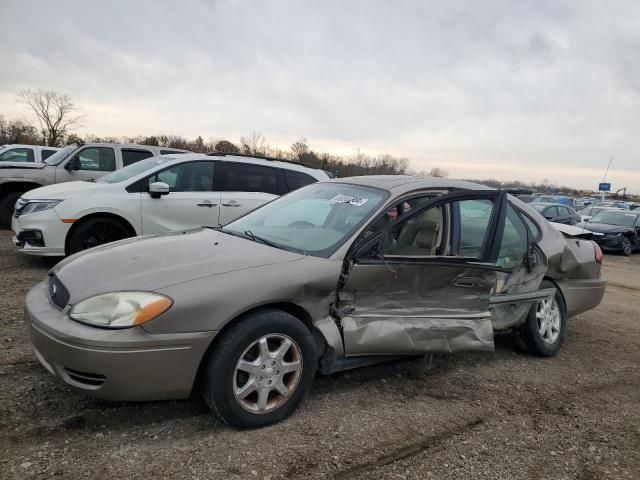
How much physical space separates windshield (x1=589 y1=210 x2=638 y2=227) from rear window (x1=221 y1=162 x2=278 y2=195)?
14.9m

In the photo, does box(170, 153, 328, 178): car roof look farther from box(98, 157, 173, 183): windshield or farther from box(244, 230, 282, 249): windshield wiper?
box(244, 230, 282, 249): windshield wiper

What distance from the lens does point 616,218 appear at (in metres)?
18.0

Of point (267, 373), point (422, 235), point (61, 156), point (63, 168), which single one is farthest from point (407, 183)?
point (61, 156)

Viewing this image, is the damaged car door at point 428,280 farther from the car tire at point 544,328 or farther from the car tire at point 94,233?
the car tire at point 94,233

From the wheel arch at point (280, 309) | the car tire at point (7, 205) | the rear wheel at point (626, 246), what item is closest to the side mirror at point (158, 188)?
the wheel arch at point (280, 309)

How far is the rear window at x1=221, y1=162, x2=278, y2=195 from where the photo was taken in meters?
7.39

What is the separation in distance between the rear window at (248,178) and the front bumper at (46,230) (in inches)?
87.7

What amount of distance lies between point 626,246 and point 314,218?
16.5m

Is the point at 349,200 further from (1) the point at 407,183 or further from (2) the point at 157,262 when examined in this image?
(2) the point at 157,262

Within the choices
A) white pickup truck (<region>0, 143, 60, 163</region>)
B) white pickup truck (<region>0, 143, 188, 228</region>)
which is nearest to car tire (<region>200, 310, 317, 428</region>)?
white pickup truck (<region>0, 143, 188, 228</region>)

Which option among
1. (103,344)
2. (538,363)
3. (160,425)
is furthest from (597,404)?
(103,344)

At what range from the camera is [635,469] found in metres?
2.95

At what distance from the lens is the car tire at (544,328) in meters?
4.55

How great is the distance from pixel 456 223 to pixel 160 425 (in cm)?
251
